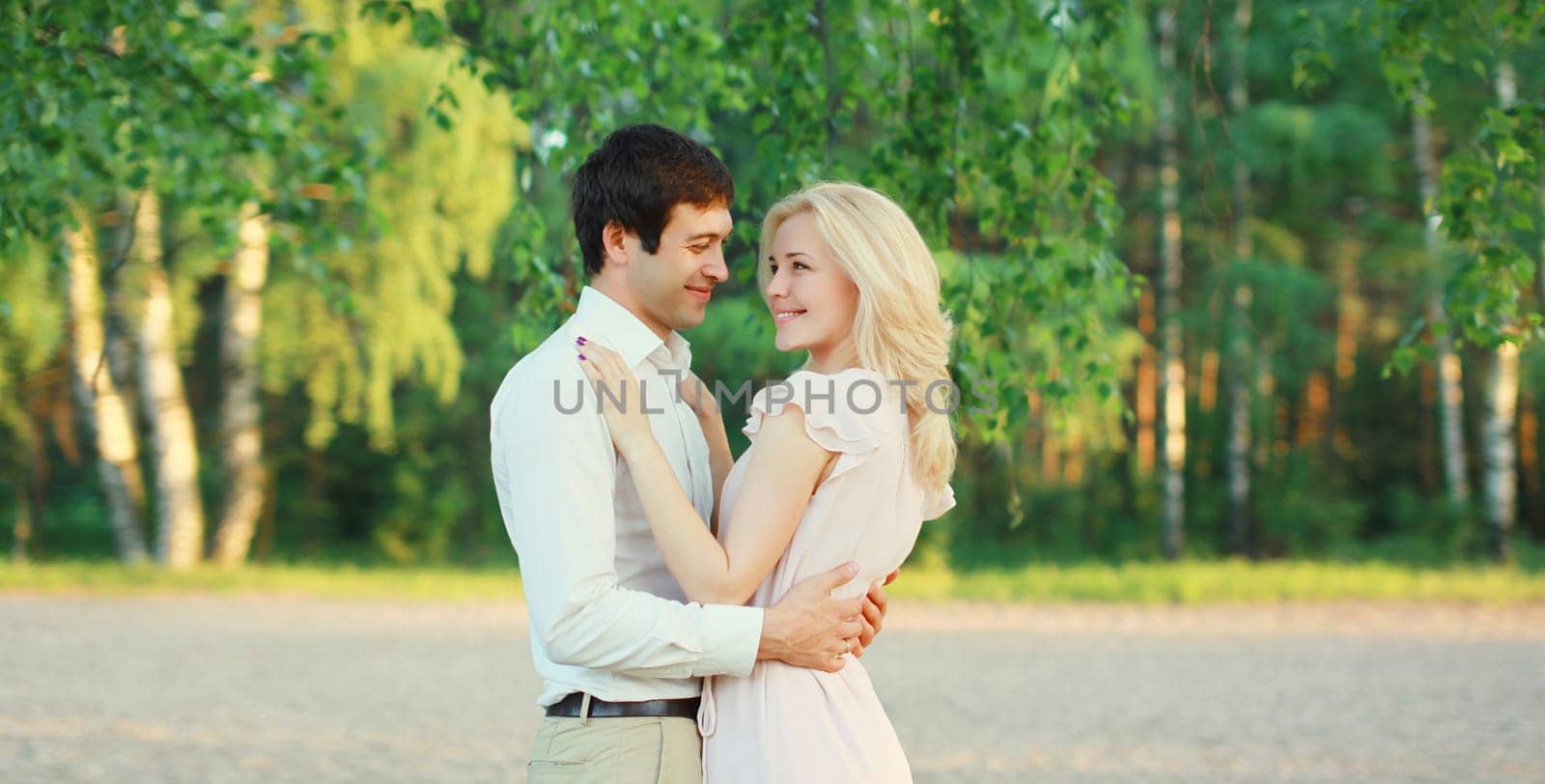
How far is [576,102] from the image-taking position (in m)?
4.48

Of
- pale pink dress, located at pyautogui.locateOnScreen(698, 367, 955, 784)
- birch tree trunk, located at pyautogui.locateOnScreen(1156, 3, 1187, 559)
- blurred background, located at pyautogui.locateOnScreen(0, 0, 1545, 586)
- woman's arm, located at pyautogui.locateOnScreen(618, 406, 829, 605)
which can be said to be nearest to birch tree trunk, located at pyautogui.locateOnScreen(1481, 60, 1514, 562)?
blurred background, located at pyautogui.locateOnScreen(0, 0, 1545, 586)

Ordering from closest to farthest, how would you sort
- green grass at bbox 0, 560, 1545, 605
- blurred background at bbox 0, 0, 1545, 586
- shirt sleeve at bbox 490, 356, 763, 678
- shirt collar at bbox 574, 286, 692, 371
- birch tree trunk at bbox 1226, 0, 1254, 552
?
shirt sleeve at bbox 490, 356, 763, 678 < shirt collar at bbox 574, 286, 692, 371 < blurred background at bbox 0, 0, 1545, 586 < green grass at bbox 0, 560, 1545, 605 < birch tree trunk at bbox 1226, 0, 1254, 552

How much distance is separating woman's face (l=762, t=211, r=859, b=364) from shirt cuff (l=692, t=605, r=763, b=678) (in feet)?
1.52

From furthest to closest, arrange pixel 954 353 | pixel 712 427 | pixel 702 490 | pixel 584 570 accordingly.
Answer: pixel 954 353
pixel 712 427
pixel 702 490
pixel 584 570

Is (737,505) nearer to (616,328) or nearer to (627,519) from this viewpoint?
(627,519)

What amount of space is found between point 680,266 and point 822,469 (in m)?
0.41

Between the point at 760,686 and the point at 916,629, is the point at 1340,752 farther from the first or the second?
the point at 760,686

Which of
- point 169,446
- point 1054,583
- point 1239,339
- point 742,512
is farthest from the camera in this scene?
point 1239,339

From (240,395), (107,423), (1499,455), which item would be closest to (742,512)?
(240,395)

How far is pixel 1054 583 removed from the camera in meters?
14.9

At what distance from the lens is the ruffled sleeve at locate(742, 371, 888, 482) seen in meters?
2.30

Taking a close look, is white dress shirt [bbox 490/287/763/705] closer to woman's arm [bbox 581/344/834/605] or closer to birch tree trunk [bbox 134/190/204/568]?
woman's arm [bbox 581/344/834/605]

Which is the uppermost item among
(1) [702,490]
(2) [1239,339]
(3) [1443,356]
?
(2) [1239,339]

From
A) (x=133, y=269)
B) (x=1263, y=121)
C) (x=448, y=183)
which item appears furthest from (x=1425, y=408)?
(x=133, y=269)
